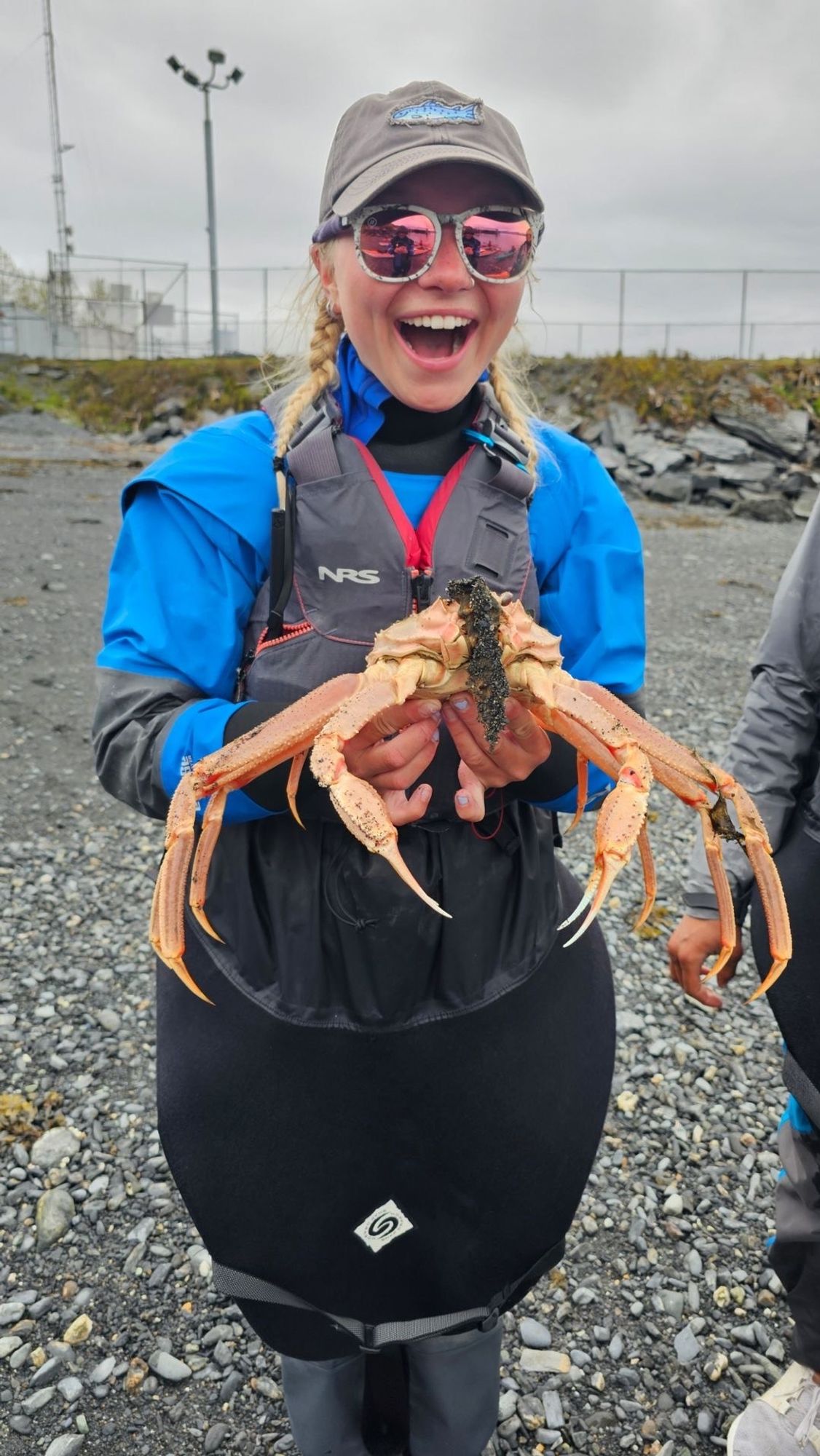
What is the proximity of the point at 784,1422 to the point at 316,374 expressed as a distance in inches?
141

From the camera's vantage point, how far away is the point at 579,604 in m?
2.53

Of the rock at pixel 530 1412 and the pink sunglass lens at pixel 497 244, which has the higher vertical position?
the pink sunglass lens at pixel 497 244

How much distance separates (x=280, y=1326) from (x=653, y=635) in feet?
39.6

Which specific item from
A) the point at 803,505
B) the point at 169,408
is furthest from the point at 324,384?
the point at 169,408

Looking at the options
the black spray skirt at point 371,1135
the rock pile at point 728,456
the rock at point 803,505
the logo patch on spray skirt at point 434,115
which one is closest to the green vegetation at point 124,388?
the rock pile at point 728,456

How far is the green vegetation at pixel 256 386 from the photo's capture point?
27.8m

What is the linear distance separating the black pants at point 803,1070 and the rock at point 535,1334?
0.95 m

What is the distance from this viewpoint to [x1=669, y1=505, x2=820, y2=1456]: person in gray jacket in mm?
2734

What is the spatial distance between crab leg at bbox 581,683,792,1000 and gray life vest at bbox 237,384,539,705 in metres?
0.48

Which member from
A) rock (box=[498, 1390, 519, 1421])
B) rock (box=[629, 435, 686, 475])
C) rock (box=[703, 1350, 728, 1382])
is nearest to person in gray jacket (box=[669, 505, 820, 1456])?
rock (box=[703, 1350, 728, 1382])

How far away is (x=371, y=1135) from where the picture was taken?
2.33m

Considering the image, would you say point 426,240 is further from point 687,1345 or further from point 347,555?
point 687,1345

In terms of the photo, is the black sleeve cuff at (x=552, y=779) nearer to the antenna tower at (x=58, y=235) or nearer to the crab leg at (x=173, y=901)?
the crab leg at (x=173, y=901)

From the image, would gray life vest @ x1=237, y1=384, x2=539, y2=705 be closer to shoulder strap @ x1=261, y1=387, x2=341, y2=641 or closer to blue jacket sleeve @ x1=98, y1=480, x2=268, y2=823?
shoulder strap @ x1=261, y1=387, x2=341, y2=641
